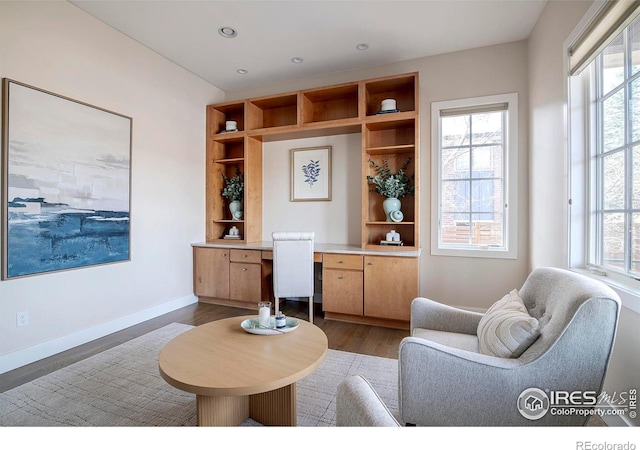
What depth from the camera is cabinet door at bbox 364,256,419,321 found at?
3.07m

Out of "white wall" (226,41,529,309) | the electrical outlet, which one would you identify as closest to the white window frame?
"white wall" (226,41,529,309)

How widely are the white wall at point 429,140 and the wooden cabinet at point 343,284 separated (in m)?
0.84

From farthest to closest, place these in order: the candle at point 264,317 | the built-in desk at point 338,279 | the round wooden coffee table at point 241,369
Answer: the built-in desk at point 338,279 → the candle at point 264,317 → the round wooden coffee table at point 241,369

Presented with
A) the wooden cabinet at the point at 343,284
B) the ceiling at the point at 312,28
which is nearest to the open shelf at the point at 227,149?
the ceiling at the point at 312,28

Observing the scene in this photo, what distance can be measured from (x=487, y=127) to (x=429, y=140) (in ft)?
2.00

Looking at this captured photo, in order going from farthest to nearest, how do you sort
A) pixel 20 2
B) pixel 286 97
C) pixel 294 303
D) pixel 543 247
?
pixel 294 303 < pixel 286 97 < pixel 543 247 < pixel 20 2

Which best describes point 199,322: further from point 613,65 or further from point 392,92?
point 613,65

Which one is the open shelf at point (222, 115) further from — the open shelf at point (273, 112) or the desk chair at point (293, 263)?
the desk chair at point (293, 263)

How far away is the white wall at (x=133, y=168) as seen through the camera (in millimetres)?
2344
